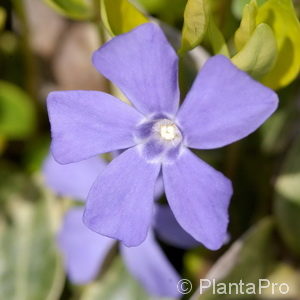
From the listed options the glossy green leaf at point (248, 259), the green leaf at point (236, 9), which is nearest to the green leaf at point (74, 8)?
the green leaf at point (236, 9)

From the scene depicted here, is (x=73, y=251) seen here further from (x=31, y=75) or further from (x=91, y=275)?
(x=31, y=75)

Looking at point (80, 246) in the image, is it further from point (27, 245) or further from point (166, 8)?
point (166, 8)

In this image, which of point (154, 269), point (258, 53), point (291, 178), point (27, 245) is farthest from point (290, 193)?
point (27, 245)

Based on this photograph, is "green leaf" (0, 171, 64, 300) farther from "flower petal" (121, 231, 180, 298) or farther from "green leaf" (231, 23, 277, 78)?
"green leaf" (231, 23, 277, 78)

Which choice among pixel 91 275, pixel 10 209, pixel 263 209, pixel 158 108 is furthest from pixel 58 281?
pixel 158 108

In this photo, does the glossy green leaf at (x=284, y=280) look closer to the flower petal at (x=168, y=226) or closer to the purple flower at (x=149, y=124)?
the flower petal at (x=168, y=226)

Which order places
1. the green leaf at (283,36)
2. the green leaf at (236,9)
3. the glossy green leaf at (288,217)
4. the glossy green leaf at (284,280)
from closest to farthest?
the green leaf at (283,36), the green leaf at (236,9), the glossy green leaf at (288,217), the glossy green leaf at (284,280)
